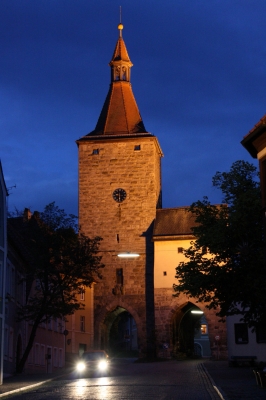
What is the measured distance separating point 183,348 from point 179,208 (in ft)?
35.9

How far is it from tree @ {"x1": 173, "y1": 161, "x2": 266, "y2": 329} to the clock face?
3079 cm

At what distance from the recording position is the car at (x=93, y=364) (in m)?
34.0

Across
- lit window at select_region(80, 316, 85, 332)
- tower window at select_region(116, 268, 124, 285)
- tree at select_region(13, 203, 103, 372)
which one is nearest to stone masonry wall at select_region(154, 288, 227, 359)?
tower window at select_region(116, 268, 124, 285)

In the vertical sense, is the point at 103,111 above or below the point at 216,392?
above

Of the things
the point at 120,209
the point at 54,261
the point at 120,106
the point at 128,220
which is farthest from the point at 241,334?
the point at 120,106

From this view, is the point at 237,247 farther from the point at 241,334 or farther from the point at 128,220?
the point at 128,220

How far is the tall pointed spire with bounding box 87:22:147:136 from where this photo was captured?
64062 millimetres

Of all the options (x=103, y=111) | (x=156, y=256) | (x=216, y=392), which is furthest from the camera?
(x=103, y=111)

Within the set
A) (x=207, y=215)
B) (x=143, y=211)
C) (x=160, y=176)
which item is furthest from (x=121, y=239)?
(x=207, y=215)

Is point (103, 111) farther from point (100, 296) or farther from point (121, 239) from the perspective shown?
point (100, 296)

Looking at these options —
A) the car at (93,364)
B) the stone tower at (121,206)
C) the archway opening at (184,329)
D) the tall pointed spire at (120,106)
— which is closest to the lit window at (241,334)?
the archway opening at (184,329)

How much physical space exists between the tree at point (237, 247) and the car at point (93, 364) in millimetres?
5874

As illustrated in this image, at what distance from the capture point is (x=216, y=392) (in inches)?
870

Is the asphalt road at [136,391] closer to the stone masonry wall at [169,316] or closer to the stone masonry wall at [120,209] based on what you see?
the stone masonry wall at [169,316]
